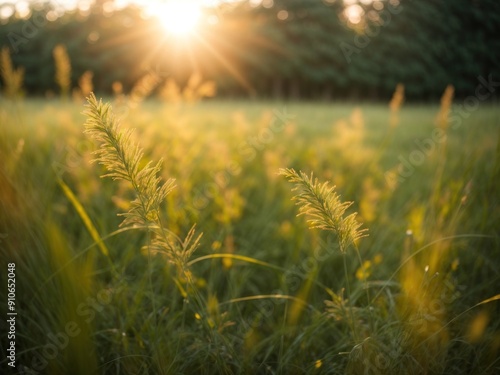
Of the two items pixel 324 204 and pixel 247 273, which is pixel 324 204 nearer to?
pixel 324 204

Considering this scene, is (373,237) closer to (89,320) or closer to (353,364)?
(353,364)

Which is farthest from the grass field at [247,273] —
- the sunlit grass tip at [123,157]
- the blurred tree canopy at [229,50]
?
the blurred tree canopy at [229,50]

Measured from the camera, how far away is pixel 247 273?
1808 millimetres

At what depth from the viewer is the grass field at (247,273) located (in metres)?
1.09

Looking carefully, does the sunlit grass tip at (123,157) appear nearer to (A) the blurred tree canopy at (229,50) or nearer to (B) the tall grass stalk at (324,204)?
(B) the tall grass stalk at (324,204)

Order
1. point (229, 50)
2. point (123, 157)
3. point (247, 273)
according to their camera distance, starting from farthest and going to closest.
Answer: point (229, 50), point (247, 273), point (123, 157)

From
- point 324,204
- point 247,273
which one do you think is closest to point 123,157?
point 324,204

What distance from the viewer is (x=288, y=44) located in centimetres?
2498

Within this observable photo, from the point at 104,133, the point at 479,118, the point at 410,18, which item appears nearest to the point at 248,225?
the point at 104,133

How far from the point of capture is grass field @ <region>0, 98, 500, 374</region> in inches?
42.9

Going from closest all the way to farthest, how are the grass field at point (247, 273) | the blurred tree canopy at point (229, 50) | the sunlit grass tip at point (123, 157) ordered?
the sunlit grass tip at point (123, 157), the grass field at point (247, 273), the blurred tree canopy at point (229, 50)

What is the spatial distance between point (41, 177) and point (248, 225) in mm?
1390

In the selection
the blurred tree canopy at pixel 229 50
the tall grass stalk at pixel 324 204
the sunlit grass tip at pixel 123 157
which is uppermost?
the blurred tree canopy at pixel 229 50

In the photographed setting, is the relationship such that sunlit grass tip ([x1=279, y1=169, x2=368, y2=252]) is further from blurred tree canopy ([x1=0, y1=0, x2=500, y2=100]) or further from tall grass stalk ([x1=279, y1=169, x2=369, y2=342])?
blurred tree canopy ([x1=0, y1=0, x2=500, y2=100])
